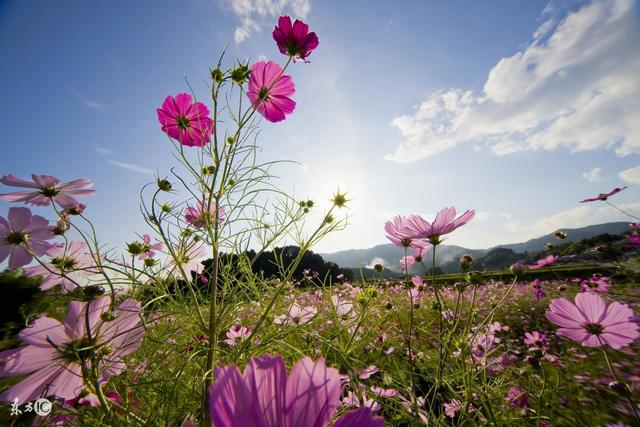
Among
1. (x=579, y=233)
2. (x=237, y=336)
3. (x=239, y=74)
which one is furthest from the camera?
(x=579, y=233)

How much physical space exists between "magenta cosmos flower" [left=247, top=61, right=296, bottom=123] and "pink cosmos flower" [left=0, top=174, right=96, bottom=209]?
467mm

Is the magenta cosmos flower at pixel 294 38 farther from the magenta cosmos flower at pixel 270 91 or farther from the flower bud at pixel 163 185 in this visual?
the flower bud at pixel 163 185

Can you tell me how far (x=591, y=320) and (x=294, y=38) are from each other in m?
1.03

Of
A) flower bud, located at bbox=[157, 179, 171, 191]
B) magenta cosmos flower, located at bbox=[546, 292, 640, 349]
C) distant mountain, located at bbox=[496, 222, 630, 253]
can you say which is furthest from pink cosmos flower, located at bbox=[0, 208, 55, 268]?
distant mountain, located at bbox=[496, 222, 630, 253]

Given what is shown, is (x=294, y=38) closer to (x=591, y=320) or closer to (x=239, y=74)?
(x=239, y=74)

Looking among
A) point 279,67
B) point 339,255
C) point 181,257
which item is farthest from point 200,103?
point 339,255

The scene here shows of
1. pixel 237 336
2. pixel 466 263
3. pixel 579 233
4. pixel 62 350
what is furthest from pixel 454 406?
pixel 579 233

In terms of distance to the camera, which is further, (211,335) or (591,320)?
(591,320)

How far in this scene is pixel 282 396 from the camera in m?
0.24

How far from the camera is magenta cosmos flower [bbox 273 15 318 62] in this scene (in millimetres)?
655

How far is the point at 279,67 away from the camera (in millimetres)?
651

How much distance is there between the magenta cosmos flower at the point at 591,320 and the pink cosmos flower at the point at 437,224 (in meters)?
0.33

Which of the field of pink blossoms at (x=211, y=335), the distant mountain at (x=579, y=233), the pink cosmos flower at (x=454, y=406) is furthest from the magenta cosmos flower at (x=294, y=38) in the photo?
the distant mountain at (x=579, y=233)

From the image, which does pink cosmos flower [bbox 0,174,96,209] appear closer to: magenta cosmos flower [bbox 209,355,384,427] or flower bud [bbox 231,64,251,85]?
flower bud [bbox 231,64,251,85]
